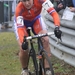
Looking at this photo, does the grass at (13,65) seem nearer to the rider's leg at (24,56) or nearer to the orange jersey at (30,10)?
the rider's leg at (24,56)

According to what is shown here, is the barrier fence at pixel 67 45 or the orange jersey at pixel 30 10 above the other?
the orange jersey at pixel 30 10

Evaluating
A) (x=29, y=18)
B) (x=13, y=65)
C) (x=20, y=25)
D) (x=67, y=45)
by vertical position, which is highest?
(x=29, y=18)

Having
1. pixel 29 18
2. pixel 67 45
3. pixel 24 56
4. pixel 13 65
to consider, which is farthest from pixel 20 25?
pixel 13 65

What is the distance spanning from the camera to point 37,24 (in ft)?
19.8

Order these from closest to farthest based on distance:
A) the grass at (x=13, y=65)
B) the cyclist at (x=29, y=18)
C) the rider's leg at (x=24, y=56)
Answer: the cyclist at (x=29, y=18), the rider's leg at (x=24, y=56), the grass at (x=13, y=65)

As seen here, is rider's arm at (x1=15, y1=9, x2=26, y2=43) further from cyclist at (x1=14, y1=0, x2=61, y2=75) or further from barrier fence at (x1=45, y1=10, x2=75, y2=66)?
barrier fence at (x1=45, y1=10, x2=75, y2=66)

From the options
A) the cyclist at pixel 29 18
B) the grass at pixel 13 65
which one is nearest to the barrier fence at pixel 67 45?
the grass at pixel 13 65

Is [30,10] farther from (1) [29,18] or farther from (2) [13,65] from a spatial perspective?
(2) [13,65]

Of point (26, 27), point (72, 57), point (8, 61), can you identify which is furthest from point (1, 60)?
point (26, 27)

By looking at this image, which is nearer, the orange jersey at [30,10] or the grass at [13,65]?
the orange jersey at [30,10]

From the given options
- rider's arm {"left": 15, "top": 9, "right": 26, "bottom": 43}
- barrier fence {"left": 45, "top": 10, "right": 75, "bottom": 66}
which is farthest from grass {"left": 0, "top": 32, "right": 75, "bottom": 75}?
rider's arm {"left": 15, "top": 9, "right": 26, "bottom": 43}

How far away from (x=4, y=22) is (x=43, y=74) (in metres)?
18.1

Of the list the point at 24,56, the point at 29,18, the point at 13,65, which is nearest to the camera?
the point at 29,18

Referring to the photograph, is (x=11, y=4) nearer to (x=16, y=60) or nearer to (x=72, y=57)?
(x=16, y=60)
